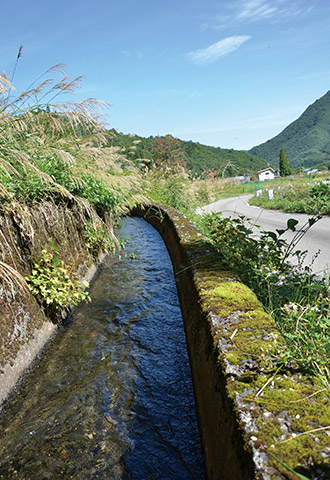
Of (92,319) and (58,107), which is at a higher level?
(58,107)

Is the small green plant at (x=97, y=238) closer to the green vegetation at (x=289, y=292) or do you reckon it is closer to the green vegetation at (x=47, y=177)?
the green vegetation at (x=47, y=177)

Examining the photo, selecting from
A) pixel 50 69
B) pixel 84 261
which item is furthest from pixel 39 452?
pixel 50 69

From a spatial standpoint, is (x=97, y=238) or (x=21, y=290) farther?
(x=97, y=238)

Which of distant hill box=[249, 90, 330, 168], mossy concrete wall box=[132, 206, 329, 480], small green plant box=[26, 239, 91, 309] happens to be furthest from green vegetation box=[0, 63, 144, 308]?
distant hill box=[249, 90, 330, 168]

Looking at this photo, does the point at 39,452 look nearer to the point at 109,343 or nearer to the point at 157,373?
the point at 157,373

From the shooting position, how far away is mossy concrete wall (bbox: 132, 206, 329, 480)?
1.22 m

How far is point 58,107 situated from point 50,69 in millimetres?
481

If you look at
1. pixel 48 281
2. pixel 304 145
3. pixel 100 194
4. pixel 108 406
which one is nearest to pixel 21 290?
pixel 48 281

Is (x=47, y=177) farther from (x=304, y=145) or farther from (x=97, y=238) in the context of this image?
(x=304, y=145)

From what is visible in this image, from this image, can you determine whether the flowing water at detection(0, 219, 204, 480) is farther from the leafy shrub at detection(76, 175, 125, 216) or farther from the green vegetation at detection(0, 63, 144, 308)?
the leafy shrub at detection(76, 175, 125, 216)

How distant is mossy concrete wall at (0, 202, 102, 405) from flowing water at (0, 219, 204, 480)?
160mm

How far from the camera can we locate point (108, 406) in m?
2.61

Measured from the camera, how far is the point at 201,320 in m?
2.65

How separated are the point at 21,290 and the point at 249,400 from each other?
242cm
